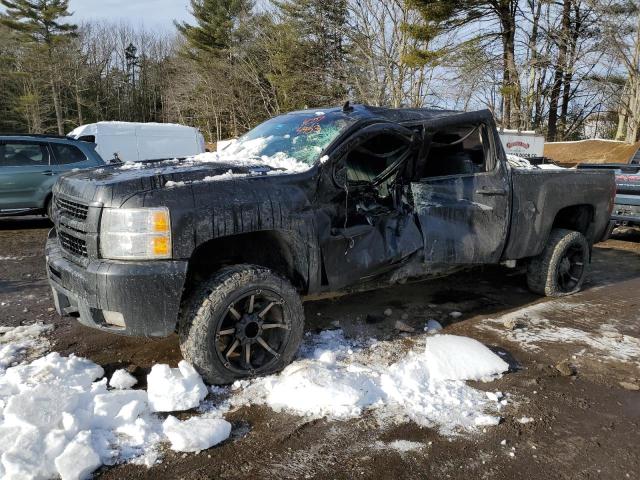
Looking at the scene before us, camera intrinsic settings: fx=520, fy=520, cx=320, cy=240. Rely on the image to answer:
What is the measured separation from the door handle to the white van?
13894 millimetres

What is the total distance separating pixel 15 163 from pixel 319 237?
25.9 feet

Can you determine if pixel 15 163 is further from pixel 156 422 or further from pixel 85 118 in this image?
pixel 85 118

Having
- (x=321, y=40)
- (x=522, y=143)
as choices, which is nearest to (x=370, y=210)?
(x=522, y=143)

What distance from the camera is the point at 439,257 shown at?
435 cm

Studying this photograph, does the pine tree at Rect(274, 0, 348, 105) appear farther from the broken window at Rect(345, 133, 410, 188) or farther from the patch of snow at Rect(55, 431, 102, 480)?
the patch of snow at Rect(55, 431, 102, 480)

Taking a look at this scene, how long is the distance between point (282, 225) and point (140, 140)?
15.4m

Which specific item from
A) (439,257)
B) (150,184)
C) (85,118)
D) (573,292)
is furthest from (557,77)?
(85,118)

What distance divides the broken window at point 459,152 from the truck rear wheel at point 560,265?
4.22 feet

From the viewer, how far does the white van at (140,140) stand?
55.7 ft

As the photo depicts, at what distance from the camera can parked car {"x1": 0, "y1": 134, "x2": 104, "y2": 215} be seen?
358 inches

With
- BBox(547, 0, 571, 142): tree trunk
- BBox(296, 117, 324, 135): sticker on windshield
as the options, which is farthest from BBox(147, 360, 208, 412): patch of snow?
BBox(547, 0, 571, 142): tree trunk

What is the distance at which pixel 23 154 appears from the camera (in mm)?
9320

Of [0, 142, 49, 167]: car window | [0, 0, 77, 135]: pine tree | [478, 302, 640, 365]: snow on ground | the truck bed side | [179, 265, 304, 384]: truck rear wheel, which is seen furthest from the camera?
[0, 0, 77, 135]: pine tree

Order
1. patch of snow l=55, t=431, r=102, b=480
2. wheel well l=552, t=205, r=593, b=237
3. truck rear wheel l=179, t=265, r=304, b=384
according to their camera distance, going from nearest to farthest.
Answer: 1. patch of snow l=55, t=431, r=102, b=480
2. truck rear wheel l=179, t=265, r=304, b=384
3. wheel well l=552, t=205, r=593, b=237
